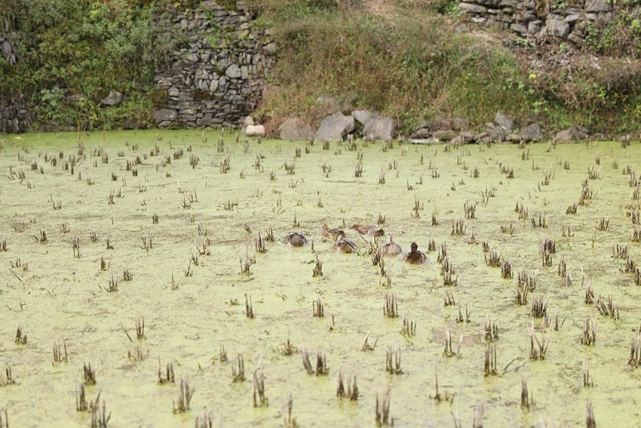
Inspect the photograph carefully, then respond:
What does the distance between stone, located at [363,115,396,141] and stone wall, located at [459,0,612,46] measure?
3111 millimetres

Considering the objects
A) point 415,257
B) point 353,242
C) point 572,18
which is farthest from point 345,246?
point 572,18

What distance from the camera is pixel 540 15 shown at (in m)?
15.8

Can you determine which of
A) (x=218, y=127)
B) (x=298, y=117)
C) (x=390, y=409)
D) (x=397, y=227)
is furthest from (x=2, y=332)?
(x=218, y=127)

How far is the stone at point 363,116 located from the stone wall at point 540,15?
307 cm

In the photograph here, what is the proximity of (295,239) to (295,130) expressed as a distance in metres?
8.12

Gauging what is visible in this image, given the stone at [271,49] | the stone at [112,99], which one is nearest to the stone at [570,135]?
the stone at [271,49]

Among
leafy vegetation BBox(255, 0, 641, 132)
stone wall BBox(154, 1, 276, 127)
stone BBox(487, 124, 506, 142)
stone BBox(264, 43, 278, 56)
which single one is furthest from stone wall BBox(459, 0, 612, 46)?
stone wall BBox(154, 1, 276, 127)

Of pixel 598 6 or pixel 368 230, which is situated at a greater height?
pixel 598 6

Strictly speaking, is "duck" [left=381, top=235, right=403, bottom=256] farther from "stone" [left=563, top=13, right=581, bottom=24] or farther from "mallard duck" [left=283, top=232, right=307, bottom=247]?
"stone" [left=563, top=13, right=581, bottom=24]

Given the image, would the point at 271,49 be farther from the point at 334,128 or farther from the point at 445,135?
the point at 445,135

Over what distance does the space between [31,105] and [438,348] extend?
13.0 m

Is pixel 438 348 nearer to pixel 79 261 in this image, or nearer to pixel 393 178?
pixel 79 261

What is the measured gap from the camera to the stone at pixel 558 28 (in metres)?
15.3

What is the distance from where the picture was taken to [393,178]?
10141mm
